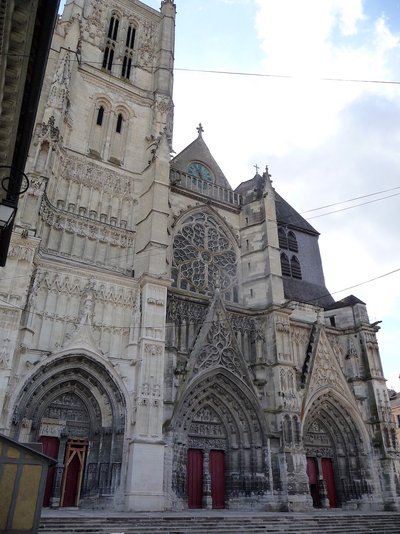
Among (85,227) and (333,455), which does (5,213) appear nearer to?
(85,227)

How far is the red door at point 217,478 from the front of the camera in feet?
50.7

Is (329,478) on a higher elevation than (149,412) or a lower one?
lower

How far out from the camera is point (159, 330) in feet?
48.8

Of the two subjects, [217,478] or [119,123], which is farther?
[119,123]

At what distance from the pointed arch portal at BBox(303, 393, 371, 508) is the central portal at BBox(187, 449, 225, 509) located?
4278 millimetres

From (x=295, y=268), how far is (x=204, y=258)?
6.51 metres

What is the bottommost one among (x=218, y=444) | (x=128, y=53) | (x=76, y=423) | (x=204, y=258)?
(x=218, y=444)

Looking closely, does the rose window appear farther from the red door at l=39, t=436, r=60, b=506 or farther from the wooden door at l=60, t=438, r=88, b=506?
the red door at l=39, t=436, r=60, b=506

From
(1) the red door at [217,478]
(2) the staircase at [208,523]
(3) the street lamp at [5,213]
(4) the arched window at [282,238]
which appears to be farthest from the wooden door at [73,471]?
(4) the arched window at [282,238]

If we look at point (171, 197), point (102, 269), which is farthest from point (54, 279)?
point (171, 197)

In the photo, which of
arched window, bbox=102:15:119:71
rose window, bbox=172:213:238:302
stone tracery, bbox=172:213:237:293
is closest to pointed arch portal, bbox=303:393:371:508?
rose window, bbox=172:213:238:302

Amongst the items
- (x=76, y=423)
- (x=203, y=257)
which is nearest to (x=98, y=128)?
(x=203, y=257)

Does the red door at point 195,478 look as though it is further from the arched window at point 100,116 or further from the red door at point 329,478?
the arched window at point 100,116

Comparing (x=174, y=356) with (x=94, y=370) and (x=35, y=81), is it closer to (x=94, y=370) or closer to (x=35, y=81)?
(x=94, y=370)
